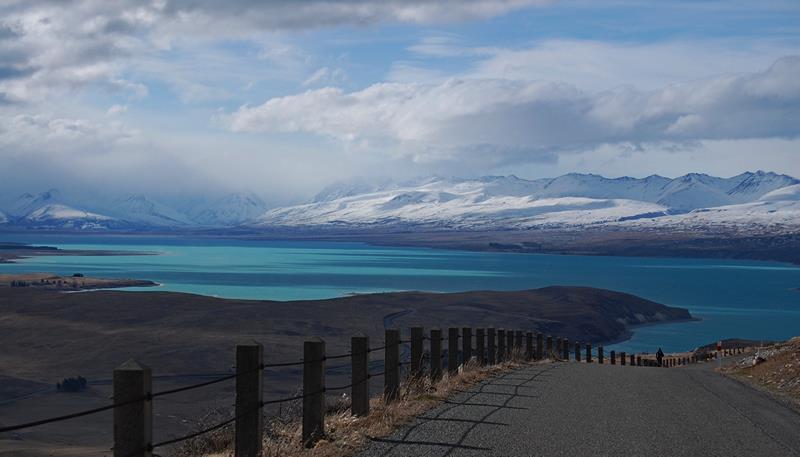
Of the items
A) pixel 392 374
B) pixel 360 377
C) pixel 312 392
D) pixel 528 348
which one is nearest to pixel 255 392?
pixel 312 392

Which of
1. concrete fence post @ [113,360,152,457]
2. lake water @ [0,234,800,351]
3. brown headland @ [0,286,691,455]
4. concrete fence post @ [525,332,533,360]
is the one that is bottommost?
lake water @ [0,234,800,351]

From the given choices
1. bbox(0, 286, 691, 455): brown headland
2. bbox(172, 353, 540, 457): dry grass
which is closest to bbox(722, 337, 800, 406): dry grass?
bbox(172, 353, 540, 457): dry grass

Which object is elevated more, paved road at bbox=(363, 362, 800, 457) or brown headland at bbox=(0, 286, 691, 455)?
paved road at bbox=(363, 362, 800, 457)

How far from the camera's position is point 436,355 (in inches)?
632

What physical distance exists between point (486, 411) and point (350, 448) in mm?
3236

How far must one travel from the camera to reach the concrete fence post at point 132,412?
688cm

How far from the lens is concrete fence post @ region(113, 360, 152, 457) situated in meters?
6.88

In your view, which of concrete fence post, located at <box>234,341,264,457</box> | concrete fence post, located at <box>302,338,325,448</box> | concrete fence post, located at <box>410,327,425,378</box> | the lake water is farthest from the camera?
the lake water

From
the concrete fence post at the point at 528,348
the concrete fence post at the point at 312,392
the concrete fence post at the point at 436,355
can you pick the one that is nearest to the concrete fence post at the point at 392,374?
the concrete fence post at the point at 436,355

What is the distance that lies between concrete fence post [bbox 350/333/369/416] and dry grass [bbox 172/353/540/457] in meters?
0.12

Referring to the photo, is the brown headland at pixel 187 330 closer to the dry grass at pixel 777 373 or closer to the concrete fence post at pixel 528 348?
the concrete fence post at pixel 528 348

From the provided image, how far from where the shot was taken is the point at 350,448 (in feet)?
32.5

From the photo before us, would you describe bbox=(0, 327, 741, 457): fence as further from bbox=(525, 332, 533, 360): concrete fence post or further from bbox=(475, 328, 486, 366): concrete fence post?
bbox=(525, 332, 533, 360): concrete fence post

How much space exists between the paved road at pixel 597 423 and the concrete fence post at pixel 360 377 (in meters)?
0.76
